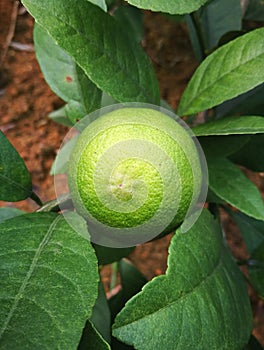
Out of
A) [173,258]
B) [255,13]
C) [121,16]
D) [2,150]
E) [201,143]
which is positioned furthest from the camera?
[121,16]

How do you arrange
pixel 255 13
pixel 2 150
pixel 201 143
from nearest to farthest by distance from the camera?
pixel 2 150 → pixel 201 143 → pixel 255 13

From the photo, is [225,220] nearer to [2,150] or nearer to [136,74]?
[136,74]

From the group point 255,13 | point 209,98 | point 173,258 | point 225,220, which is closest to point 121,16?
point 255,13

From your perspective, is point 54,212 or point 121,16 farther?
point 121,16

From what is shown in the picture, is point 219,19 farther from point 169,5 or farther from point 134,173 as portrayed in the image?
point 134,173

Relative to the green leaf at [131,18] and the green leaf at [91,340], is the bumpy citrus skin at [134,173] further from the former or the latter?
the green leaf at [131,18]

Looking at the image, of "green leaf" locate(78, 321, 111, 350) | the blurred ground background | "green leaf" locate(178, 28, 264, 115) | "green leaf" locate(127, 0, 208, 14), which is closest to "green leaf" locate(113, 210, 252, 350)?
"green leaf" locate(78, 321, 111, 350)

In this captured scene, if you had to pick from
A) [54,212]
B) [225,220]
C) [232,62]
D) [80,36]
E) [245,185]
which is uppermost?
[80,36]

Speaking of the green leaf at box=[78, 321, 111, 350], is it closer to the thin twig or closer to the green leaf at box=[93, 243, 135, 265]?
the green leaf at box=[93, 243, 135, 265]
